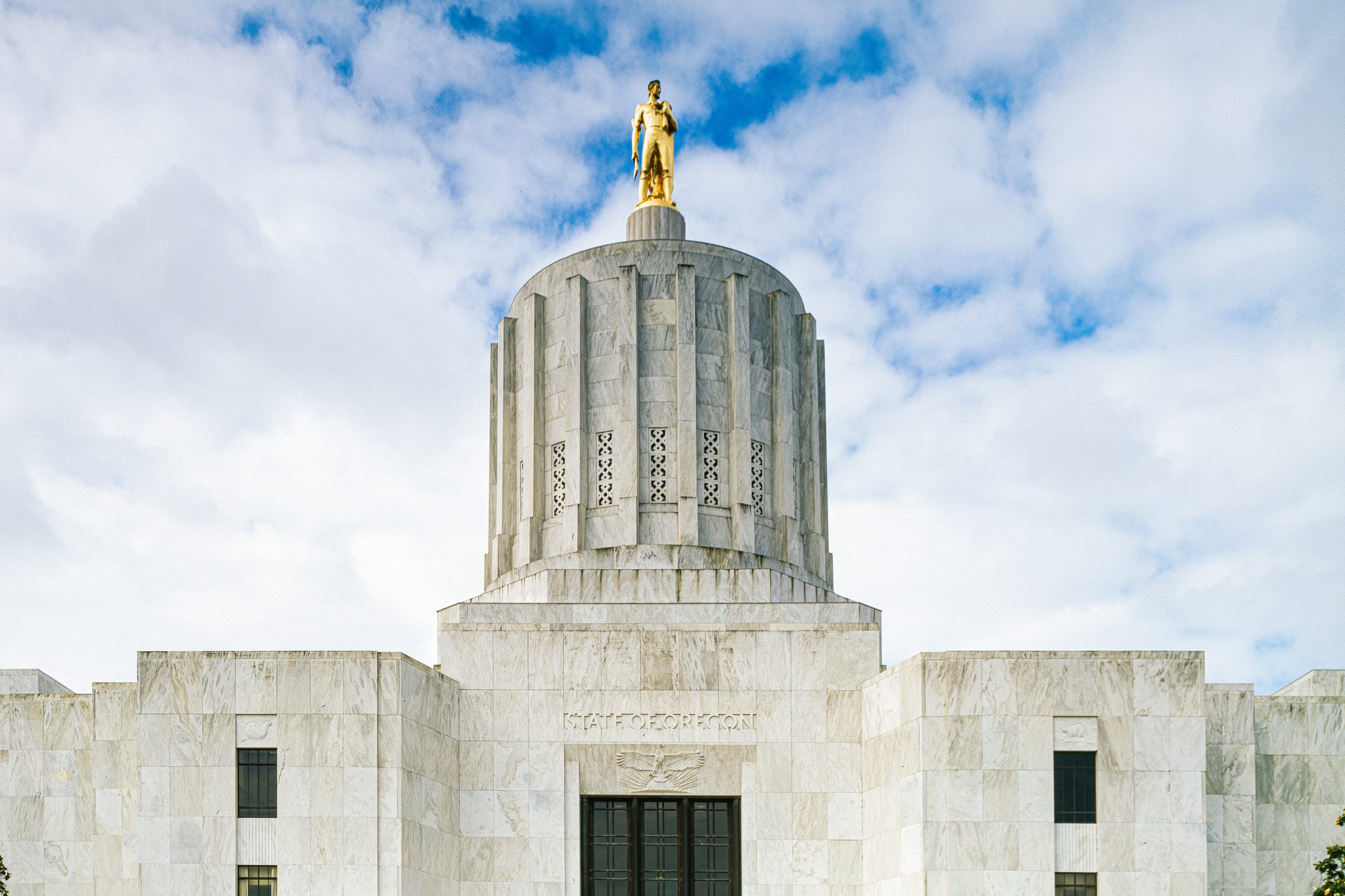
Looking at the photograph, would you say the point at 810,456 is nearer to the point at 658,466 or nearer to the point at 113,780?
the point at 658,466

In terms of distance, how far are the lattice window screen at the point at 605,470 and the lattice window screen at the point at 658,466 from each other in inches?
33.1

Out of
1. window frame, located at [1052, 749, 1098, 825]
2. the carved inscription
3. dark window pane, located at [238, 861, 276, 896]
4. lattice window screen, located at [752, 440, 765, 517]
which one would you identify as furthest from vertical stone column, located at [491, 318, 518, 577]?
window frame, located at [1052, 749, 1098, 825]

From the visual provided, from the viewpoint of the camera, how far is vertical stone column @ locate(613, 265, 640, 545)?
32969 mm

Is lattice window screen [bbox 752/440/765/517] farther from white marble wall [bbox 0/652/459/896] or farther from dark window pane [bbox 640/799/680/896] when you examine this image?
white marble wall [bbox 0/652/459/896]

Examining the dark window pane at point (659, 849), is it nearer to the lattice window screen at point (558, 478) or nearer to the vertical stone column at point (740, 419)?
the vertical stone column at point (740, 419)

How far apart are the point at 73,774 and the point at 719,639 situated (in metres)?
13.0

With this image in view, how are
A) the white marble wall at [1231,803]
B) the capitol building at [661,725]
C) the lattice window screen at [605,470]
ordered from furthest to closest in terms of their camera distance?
the lattice window screen at [605,470], the white marble wall at [1231,803], the capitol building at [661,725]

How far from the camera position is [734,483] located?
33344 mm

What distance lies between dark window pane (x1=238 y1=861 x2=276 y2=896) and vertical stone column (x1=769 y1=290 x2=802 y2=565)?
509 inches

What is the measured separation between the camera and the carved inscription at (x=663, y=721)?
30.1 metres

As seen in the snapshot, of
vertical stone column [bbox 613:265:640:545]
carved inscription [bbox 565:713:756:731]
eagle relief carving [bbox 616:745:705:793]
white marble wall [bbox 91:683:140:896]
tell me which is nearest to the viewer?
white marble wall [bbox 91:683:140:896]

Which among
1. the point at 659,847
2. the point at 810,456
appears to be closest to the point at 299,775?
the point at 659,847

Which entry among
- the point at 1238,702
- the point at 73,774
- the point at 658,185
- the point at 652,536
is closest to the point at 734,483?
the point at 652,536

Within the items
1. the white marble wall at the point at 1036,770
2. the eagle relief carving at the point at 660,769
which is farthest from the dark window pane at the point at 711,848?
the white marble wall at the point at 1036,770
